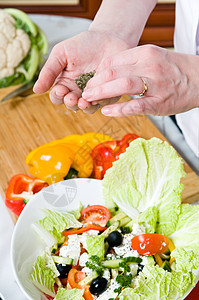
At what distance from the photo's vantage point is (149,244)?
117cm

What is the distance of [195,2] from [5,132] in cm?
→ 97

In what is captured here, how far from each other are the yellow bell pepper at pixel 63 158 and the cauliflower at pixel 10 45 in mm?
556

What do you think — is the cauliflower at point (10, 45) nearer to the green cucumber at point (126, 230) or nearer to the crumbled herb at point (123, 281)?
the green cucumber at point (126, 230)

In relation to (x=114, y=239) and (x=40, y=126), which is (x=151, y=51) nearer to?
(x=114, y=239)

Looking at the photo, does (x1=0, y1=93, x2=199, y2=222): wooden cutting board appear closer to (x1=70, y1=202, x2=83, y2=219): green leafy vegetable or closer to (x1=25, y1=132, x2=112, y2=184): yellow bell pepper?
(x1=25, y1=132, x2=112, y2=184): yellow bell pepper

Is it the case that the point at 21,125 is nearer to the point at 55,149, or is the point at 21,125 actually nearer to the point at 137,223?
the point at 55,149

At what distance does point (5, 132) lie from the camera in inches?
69.3

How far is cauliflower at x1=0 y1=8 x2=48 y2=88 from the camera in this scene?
6.40 ft

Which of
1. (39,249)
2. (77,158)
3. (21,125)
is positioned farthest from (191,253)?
(21,125)

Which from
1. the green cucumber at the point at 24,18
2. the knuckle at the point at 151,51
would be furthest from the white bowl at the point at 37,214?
the green cucumber at the point at 24,18

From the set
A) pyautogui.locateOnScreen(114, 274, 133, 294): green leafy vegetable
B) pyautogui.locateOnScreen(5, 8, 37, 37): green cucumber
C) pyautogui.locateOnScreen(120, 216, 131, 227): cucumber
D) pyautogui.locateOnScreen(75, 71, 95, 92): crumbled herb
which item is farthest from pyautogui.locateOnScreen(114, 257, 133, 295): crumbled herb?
pyautogui.locateOnScreen(5, 8, 37, 37): green cucumber

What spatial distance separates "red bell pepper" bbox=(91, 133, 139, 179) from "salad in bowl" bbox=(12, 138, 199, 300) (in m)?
0.17

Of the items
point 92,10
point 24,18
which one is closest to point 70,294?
point 24,18

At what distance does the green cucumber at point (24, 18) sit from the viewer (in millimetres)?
2010
